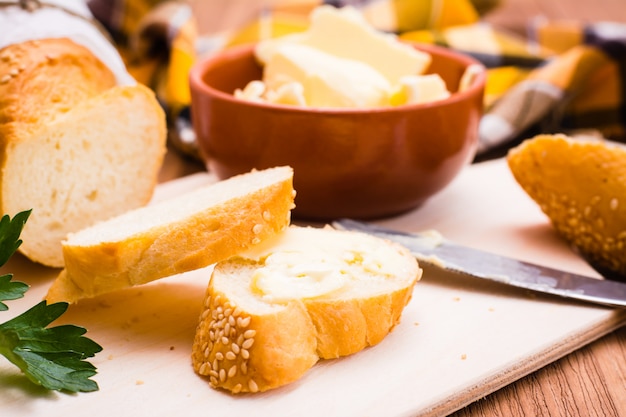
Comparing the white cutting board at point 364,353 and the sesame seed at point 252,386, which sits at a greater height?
the sesame seed at point 252,386

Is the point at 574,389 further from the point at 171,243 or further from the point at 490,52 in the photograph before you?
the point at 490,52

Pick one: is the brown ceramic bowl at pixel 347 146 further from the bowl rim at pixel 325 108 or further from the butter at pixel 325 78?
the butter at pixel 325 78

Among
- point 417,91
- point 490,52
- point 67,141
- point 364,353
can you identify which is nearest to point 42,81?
point 67,141

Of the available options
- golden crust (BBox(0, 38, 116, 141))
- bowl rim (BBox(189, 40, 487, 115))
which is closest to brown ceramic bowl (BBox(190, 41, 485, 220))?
bowl rim (BBox(189, 40, 487, 115))

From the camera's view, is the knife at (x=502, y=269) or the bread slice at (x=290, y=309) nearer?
the bread slice at (x=290, y=309)

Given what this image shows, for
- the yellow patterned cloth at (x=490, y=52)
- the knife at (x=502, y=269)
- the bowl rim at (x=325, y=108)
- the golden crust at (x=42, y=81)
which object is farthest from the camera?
the yellow patterned cloth at (x=490, y=52)

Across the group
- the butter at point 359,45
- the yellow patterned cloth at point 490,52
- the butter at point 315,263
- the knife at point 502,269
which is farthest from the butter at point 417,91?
the yellow patterned cloth at point 490,52

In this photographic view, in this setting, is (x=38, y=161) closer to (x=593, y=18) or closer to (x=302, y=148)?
(x=302, y=148)
